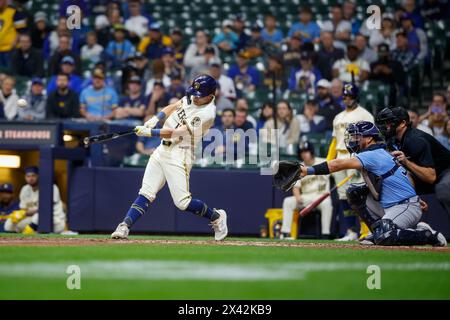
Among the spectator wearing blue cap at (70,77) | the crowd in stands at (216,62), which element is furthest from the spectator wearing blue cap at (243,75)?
the spectator wearing blue cap at (70,77)

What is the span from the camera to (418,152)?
1027cm

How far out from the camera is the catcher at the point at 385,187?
972 cm

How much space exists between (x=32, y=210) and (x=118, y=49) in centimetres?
453

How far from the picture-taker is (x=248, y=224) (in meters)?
14.6

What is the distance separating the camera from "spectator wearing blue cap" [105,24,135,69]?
1752 centimetres

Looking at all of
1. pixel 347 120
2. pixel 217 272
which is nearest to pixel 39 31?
pixel 347 120

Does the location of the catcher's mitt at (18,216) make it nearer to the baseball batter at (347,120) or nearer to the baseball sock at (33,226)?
A: the baseball sock at (33,226)

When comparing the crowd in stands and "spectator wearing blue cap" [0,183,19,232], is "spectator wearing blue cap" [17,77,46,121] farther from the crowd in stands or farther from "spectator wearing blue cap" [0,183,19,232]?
"spectator wearing blue cap" [0,183,19,232]

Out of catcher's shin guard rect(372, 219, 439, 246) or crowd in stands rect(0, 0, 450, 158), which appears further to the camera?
crowd in stands rect(0, 0, 450, 158)

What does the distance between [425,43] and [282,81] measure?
2927 millimetres

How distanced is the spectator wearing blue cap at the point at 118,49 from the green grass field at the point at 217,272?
8631 mm

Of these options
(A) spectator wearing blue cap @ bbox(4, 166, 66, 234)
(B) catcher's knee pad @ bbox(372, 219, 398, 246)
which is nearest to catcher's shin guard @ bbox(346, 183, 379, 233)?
(B) catcher's knee pad @ bbox(372, 219, 398, 246)

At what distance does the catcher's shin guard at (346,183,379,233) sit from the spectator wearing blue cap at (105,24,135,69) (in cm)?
818
